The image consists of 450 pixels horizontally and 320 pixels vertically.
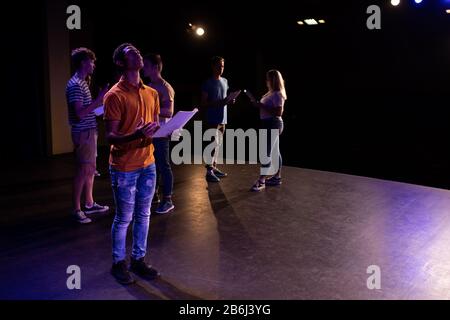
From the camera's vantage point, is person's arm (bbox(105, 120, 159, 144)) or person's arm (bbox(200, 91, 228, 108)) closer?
person's arm (bbox(105, 120, 159, 144))

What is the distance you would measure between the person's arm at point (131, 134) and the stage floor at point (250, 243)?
1.01 metres

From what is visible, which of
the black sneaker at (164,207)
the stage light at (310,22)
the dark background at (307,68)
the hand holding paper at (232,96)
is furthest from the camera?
the stage light at (310,22)

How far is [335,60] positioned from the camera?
1700cm

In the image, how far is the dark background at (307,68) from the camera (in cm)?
790

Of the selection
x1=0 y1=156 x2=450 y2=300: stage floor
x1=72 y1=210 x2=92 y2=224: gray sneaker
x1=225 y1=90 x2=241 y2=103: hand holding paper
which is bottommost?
x1=0 y1=156 x2=450 y2=300: stage floor

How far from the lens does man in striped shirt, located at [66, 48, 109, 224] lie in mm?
4305

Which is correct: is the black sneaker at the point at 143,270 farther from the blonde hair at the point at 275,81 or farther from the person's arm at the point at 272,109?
the blonde hair at the point at 275,81

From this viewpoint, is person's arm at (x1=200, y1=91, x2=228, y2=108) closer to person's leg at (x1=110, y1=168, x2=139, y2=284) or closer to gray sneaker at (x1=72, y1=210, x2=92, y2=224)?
gray sneaker at (x1=72, y1=210, x2=92, y2=224)

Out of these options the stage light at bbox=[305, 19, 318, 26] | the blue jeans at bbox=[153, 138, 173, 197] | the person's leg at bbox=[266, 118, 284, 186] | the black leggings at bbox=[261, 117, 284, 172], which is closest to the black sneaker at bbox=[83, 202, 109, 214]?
the blue jeans at bbox=[153, 138, 173, 197]

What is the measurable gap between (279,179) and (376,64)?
11.5m

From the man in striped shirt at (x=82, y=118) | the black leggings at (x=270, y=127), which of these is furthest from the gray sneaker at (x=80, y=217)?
the black leggings at (x=270, y=127)

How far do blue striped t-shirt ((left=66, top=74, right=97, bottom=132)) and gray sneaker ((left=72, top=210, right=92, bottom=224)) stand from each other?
83cm

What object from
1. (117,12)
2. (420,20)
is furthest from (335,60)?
(117,12)

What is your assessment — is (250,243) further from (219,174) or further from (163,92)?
(219,174)
